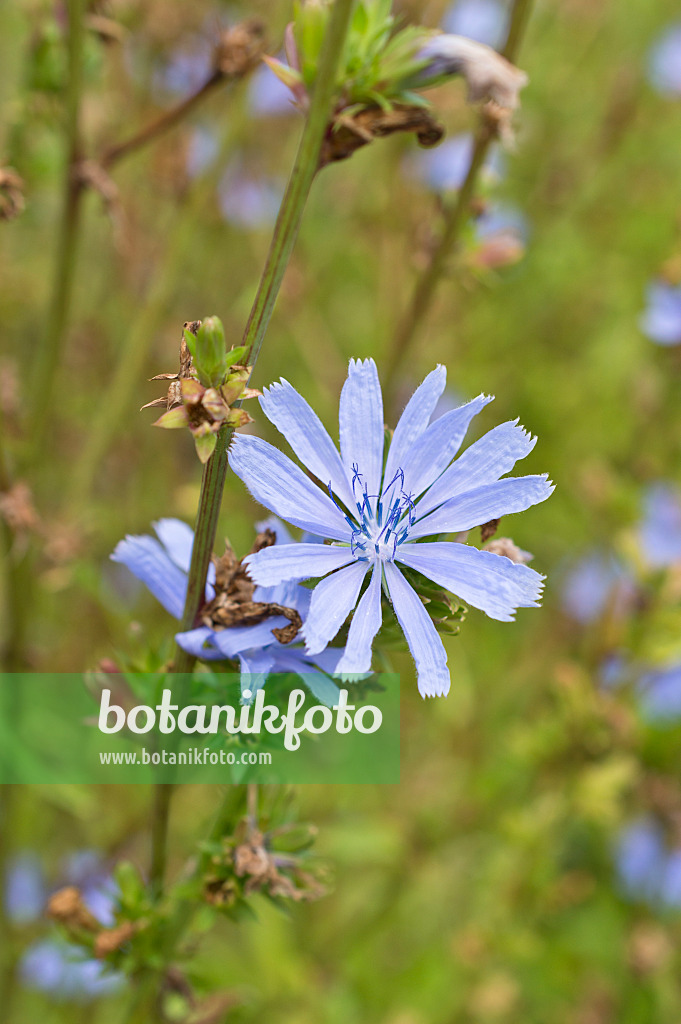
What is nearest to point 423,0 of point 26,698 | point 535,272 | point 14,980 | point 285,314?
point 285,314

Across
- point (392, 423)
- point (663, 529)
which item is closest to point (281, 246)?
point (392, 423)

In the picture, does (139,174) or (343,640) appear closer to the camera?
(343,640)

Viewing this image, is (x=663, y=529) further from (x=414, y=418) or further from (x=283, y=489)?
(x=283, y=489)

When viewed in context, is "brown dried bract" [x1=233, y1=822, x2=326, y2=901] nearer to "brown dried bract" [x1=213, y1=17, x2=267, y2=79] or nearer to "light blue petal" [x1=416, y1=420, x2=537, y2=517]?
"light blue petal" [x1=416, y1=420, x2=537, y2=517]

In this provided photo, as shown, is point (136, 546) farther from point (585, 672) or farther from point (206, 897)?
point (585, 672)

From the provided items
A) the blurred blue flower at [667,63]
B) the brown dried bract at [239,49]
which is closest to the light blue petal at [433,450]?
the brown dried bract at [239,49]

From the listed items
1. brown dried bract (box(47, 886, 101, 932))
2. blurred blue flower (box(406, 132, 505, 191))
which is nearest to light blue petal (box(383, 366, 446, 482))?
brown dried bract (box(47, 886, 101, 932))
